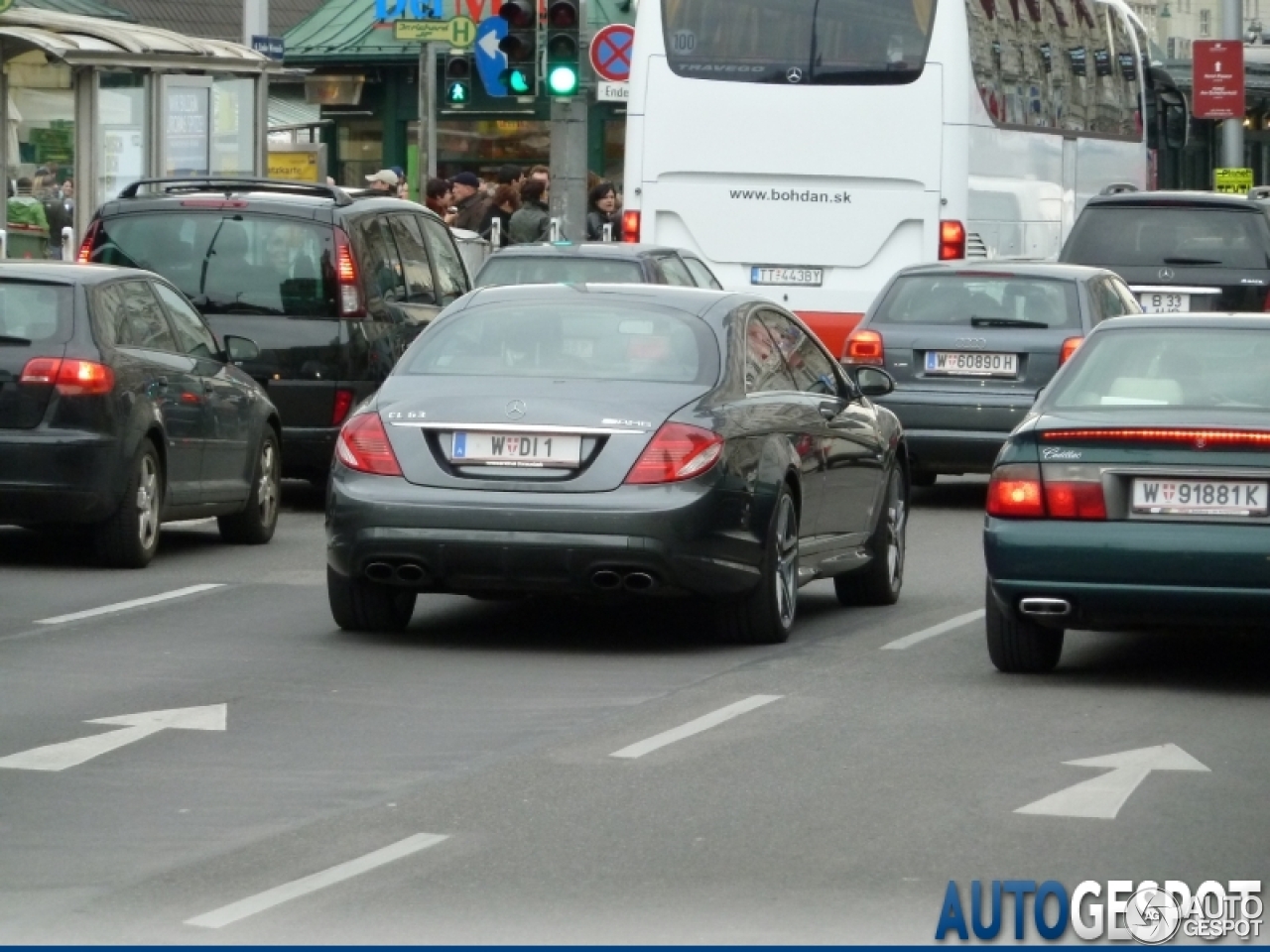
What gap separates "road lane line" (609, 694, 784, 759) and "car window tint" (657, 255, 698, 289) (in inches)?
434

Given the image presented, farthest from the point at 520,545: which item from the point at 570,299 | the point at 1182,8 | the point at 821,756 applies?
the point at 1182,8

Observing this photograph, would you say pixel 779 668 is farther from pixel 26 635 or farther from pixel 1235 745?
pixel 26 635

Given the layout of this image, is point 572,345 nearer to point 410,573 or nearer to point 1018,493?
point 410,573

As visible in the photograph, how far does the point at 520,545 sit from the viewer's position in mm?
11672

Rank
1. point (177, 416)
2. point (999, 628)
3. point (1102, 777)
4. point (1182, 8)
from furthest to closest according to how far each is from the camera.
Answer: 1. point (1182, 8)
2. point (177, 416)
3. point (999, 628)
4. point (1102, 777)

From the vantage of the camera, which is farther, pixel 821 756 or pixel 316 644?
pixel 316 644

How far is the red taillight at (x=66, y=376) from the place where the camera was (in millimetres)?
14797

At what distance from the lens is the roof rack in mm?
19172

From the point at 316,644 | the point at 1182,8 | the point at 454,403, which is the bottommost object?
the point at 316,644

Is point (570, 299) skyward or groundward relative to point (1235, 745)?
skyward

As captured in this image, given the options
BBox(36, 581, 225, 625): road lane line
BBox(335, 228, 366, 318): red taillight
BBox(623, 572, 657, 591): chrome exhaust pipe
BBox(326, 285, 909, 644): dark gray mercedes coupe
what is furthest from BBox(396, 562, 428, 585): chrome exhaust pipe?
BBox(335, 228, 366, 318): red taillight

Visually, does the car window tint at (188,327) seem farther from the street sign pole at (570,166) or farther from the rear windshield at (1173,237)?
the rear windshield at (1173,237)

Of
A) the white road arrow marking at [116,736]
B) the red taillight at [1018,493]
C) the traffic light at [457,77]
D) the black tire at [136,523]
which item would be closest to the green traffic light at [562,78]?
the traffic light at [457,77]

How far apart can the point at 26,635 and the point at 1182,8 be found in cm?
9839
